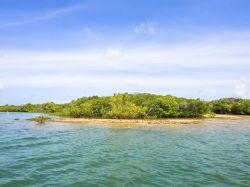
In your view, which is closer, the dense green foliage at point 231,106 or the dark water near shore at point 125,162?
the dark water near shore at point 125,162

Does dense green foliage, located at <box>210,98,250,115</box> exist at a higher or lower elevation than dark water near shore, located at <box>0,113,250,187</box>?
higher

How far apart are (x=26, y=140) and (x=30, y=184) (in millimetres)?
17319

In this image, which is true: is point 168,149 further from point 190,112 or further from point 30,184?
point 190,112

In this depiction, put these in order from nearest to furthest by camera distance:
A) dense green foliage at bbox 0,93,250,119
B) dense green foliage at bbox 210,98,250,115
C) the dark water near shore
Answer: the dark water near shore < dense green foliage at bbox 0,93,250,119 < dense green foliage at bbox 210,98,250,115

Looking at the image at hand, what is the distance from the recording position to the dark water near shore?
53.3 feet

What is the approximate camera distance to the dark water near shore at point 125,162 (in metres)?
16.2

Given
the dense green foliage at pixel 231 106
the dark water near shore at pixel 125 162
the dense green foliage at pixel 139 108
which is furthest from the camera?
the dense green foliage at pixel 231 106

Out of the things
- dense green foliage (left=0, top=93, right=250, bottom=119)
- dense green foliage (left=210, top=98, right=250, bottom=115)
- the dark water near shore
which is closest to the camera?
the dark water near shore

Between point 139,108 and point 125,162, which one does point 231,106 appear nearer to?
point 139,108

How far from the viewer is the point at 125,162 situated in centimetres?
2105

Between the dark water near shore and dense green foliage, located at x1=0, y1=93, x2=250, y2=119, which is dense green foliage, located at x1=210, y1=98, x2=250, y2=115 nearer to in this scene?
dense green foliage, located at x1=0, y1=93, x2=250, y2=119

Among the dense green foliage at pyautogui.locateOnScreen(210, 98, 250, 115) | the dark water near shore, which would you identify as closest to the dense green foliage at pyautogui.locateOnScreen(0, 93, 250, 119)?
the dense green foliage at pyautogui.locateOnScreen(210, 98, 250, 115)

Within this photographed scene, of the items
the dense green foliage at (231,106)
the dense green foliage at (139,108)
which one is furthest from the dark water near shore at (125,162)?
the dense green foliage at (231,106)

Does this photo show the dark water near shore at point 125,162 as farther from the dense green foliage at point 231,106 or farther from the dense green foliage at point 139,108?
the dense green foliage at point 231,106
